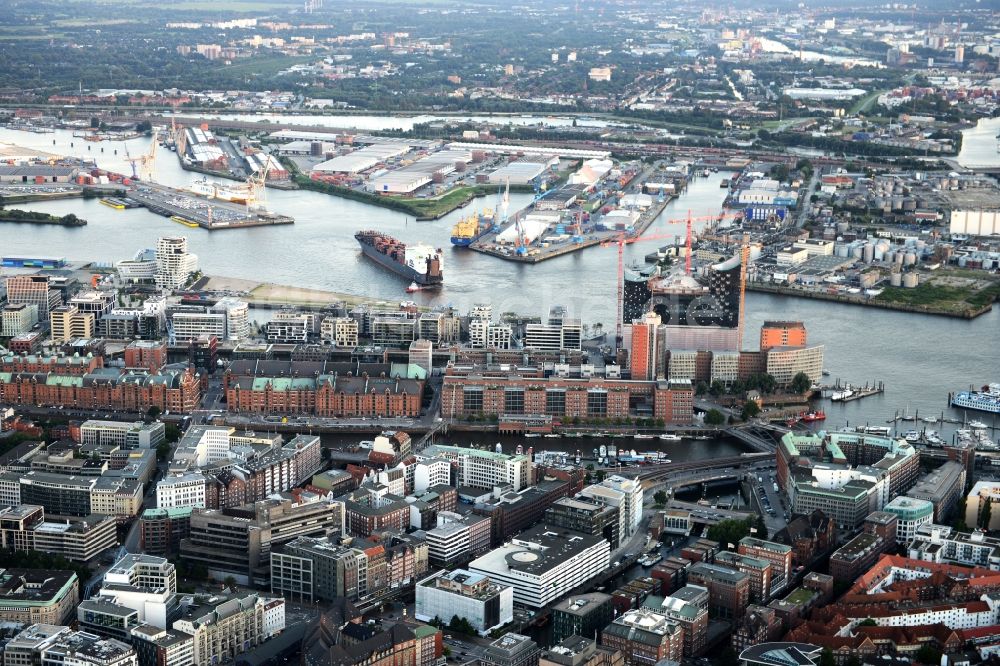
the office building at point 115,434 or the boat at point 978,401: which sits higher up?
the boat at point 978,401

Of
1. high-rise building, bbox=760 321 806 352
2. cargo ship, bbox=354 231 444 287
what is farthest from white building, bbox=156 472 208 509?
cargo ship, bbox=354 231 444 287

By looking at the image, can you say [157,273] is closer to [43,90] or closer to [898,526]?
[898,526]

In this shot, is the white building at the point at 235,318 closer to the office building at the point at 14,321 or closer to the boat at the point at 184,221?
the office building at the point at 14,321

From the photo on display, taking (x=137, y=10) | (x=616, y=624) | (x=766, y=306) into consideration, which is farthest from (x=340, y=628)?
(x=137, y=10)

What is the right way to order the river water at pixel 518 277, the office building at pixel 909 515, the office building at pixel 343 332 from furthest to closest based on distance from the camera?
1. the office building at pixel 343 332
2. the river water at pixel 518 277
3. the office building at pixel 909 515

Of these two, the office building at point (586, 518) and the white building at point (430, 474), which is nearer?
the office building at point (586, 518)

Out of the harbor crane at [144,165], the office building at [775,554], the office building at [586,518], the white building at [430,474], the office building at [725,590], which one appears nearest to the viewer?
the office building at [725,590]

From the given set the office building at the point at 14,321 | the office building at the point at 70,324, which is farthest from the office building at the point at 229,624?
the office building at the point at 14,321

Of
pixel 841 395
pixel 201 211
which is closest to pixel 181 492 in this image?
pixel 841 395
